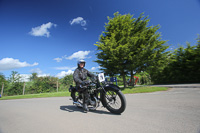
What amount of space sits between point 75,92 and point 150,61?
32.2ft

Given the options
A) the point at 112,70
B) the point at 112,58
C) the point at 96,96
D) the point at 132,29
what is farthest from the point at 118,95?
the point at 132,29

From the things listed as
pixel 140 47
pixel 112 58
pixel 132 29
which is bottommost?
pixel 112 58

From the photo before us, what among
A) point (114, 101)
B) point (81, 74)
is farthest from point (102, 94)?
point (81, 74)

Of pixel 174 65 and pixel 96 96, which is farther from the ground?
pixel 174 65

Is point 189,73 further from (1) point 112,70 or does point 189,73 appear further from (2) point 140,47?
(1) point 112,70

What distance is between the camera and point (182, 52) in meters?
16.4

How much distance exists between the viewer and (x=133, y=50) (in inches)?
448

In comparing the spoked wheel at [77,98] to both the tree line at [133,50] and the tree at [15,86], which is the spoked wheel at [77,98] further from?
the tree at [15,86]

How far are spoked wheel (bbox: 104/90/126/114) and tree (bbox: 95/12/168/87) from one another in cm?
748

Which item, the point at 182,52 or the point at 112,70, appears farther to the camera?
the point at 182,52

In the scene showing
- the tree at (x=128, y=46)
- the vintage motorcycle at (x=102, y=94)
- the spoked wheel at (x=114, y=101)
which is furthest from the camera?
the tree at (x=128, y=46)

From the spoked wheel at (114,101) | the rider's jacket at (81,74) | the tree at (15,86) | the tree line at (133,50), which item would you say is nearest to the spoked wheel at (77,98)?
the rider's jacket at (81,74)

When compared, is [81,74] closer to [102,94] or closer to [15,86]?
[102,94]

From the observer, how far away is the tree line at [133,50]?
10617mm
